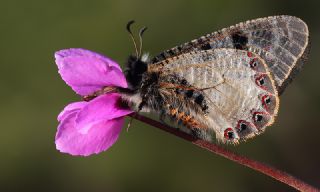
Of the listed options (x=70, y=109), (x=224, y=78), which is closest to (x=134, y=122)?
(x=224, y=78)

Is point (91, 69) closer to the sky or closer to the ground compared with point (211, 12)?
closer to the sky

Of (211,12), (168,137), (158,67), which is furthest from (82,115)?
(211,12)

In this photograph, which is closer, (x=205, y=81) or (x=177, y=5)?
(x=205, y=81)

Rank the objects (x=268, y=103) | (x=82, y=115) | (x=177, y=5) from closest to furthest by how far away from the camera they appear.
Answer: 1. (x=82, y=115)
2. (x=268, y=103)
3. (x=177, y=5)

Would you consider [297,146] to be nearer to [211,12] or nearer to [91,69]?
[211,12]

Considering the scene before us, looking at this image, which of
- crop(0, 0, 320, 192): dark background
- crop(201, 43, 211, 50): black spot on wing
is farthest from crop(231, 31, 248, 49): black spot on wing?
crop(0, 0, 320, 192): dark background

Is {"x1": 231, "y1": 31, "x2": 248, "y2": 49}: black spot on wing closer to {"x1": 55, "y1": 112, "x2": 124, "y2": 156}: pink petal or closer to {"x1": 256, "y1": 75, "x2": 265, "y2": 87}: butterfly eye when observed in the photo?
{"x1": 256, "y1": 75, "x2": 265, "y2": 87}: butterfly eye
